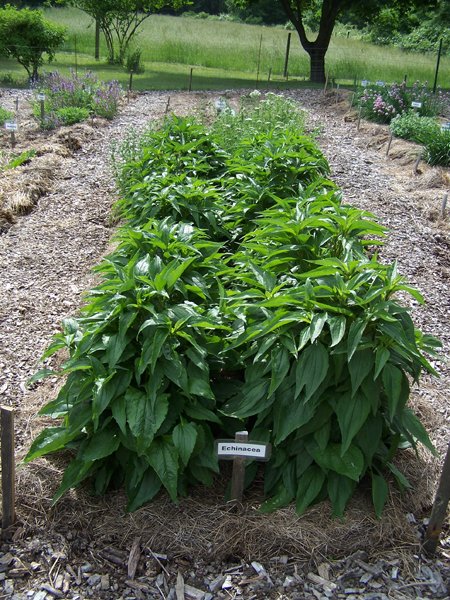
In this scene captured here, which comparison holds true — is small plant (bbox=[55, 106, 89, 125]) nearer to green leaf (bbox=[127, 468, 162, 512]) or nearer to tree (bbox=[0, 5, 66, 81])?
tree (bbox=[0, 5, 66, 81])

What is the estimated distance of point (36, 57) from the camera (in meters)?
17.0

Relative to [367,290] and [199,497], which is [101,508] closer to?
[199,497]

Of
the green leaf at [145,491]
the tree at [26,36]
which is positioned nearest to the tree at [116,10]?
the tree at [26,36]

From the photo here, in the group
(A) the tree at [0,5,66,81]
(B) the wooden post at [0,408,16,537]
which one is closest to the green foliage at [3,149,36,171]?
(B) the wooden post at [0,408,16,537]

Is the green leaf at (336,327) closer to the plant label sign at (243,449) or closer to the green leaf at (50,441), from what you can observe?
the plant label sign at (243,449)

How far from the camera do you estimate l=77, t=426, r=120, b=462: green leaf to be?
2.72 m

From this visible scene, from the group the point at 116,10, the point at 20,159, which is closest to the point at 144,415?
the point at 20,159

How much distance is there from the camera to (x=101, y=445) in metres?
2.76

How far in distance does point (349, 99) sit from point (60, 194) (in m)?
9.30

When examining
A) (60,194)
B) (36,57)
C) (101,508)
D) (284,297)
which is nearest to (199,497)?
(101,508)

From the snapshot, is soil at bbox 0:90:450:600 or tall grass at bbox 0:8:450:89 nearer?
soil at bbox 0:90:450:600

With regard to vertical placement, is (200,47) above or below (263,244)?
above

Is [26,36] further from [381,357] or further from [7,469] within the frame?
[381,357]

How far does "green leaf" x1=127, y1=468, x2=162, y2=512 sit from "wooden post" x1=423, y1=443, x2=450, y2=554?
3.87ft
